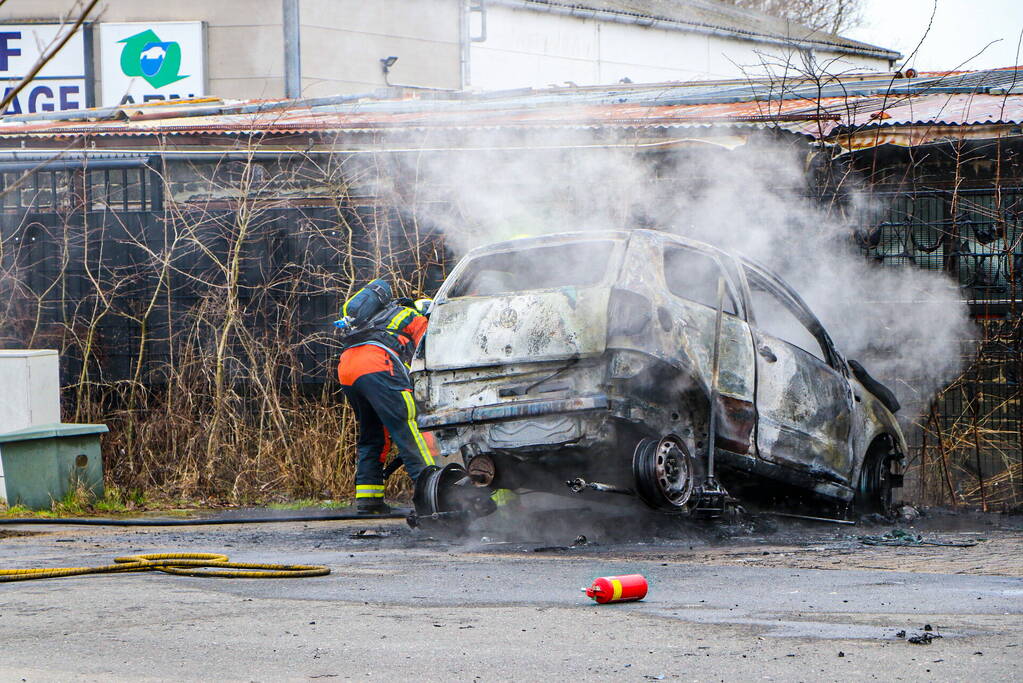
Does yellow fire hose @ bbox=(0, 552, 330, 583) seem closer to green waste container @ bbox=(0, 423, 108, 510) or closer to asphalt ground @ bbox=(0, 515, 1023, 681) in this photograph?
asphalt ground @ bbox=(0, 515, 1023, 681)

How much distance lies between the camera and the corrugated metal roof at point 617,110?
11.6 meters

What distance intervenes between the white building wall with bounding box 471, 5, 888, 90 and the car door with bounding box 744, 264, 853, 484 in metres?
18.4

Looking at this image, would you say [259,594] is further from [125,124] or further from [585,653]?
[125,124]

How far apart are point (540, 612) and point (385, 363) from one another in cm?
402

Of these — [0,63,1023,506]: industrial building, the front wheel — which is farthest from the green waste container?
the front wheel

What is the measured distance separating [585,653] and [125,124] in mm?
A: 12490

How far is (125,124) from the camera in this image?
623 inches

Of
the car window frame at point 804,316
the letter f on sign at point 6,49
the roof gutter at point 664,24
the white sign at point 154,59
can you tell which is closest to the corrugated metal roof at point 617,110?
the car window frame at point 804,316

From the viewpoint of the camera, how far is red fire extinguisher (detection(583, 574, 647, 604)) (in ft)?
19.6

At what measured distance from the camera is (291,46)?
22016 mm

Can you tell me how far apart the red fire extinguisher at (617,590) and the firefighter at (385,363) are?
11.6 feet

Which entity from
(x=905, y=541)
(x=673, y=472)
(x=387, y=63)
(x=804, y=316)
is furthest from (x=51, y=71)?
(x=905, y=541)

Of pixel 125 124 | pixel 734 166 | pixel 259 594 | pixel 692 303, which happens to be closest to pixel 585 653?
pixel 259 594

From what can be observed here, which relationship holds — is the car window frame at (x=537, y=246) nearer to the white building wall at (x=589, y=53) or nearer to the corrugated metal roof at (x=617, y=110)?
the corrugated metal roof at (x=617, y=110)
